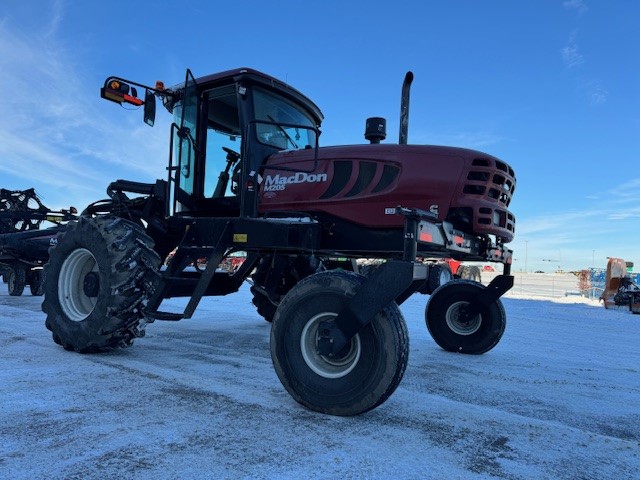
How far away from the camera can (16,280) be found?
38.2 ft

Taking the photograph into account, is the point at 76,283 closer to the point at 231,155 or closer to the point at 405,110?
the point at 231,155

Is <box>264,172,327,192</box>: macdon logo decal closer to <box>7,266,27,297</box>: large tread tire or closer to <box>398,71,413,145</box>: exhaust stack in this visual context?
<box>398,71,413,145</box>: exhaust stack

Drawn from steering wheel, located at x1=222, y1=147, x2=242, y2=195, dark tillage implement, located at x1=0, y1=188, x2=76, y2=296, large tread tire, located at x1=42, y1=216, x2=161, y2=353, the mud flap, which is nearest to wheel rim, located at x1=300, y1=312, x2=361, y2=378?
the mud flap

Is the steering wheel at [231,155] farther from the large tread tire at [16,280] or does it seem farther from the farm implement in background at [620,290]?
the farm implement in background at [620,290]

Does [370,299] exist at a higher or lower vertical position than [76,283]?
higher

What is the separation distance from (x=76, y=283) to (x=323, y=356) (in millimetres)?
3316

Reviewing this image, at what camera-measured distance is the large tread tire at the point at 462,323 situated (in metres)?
5.68

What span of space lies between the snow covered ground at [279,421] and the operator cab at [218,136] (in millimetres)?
1660

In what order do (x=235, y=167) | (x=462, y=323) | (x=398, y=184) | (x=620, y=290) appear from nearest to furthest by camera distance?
(x=398, y=184)
(x=235, y=167)
(x=462, y=323)
(x=620, y=290)

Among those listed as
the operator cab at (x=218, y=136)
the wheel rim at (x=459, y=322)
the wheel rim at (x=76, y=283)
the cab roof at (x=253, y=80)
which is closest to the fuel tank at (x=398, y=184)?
the operator cab at (x=218, y=136)

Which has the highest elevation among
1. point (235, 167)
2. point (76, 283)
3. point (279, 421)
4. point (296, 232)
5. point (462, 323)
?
point (235, 167)

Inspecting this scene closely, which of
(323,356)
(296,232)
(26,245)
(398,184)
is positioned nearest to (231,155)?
(296,232)

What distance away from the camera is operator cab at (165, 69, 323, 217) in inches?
195

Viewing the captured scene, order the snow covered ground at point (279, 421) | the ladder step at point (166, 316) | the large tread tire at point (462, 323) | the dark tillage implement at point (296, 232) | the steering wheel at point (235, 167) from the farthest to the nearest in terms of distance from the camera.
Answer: the large tread tire at point (462, 323)
the steering wheel at point (235, 167)
the ladder step at point (166, 316)
the dark tillage implement at point (296, 232)
the snow covered ground at point (279, 421)
